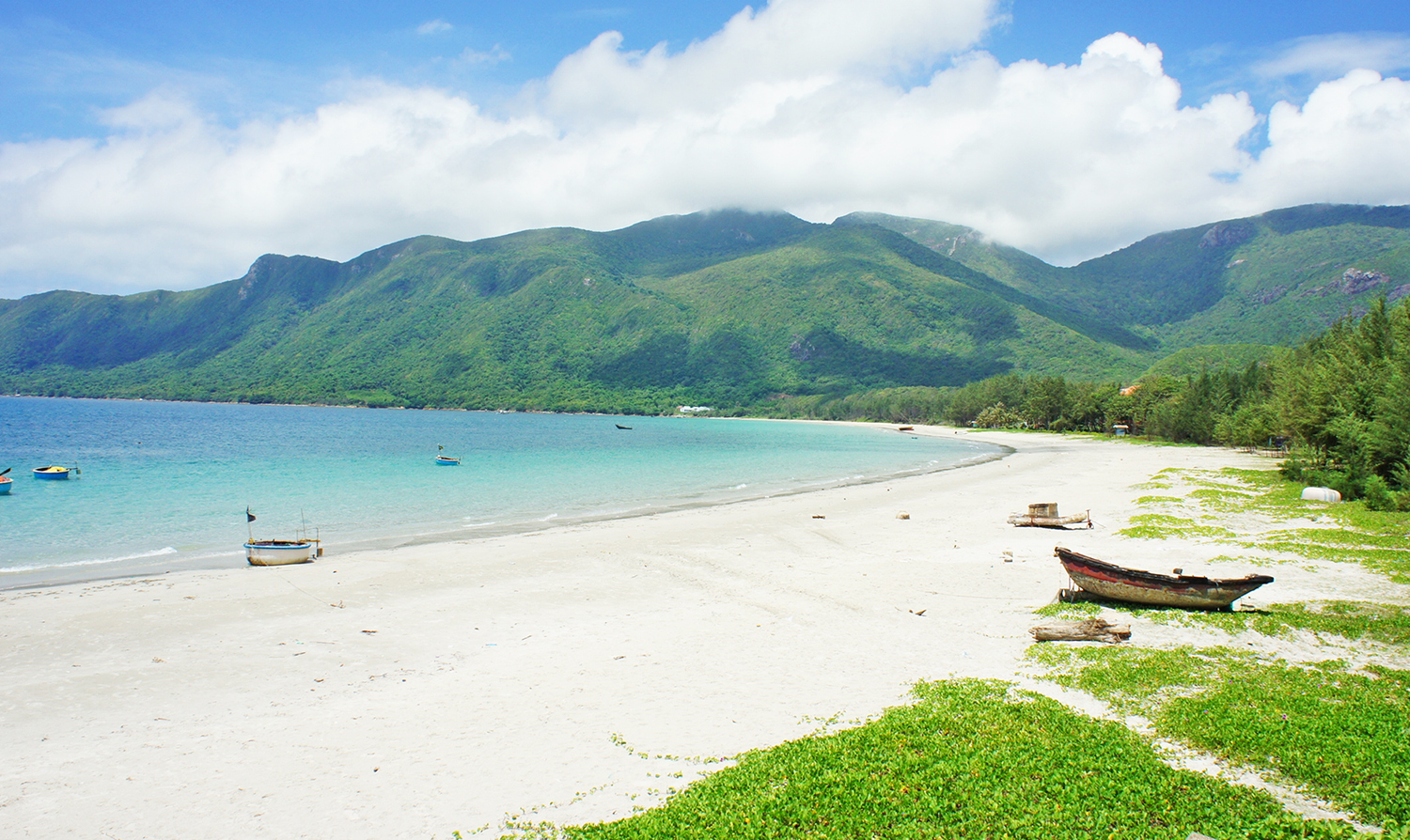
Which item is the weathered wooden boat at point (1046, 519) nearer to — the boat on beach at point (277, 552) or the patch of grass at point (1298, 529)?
the patch of grass at point (1298, 529)

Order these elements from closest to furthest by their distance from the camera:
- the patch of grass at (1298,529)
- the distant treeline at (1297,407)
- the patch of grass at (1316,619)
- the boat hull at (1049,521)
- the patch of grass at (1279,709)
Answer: the patch of grass at (1279,709) → the patch of grass at (1316,619) → the patch of grass at (1298,529) → the boat hull at (1049,521) → the distant treeline at (1297,407)

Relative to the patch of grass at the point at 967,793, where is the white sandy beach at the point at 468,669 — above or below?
below

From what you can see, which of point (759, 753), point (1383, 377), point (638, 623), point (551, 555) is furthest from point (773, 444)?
point (759, 753)

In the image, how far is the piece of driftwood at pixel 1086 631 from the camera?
39.7 feet

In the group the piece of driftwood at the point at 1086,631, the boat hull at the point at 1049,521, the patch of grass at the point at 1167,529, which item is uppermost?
the piece of driftwood at the point at 1086,631

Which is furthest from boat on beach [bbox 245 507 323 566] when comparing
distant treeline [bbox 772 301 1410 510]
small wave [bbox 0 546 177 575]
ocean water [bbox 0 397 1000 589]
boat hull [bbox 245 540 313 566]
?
distant treeline [bbox 772 301 1410 510]

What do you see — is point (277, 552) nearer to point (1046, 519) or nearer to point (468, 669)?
point (468, 669)

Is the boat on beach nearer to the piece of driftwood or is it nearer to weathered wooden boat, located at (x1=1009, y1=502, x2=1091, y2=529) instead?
the piece of driftwood

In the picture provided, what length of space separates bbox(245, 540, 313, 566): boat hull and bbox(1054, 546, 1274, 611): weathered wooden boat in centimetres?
2089

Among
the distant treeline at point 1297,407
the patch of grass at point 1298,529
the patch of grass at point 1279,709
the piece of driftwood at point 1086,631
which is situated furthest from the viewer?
the distant treeline at point 1297,407

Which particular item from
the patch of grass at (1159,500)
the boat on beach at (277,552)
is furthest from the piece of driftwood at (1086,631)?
the patch of grass at (1159,500)

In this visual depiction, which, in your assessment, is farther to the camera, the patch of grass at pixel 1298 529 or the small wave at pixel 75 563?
the small wave at pixel 75 563

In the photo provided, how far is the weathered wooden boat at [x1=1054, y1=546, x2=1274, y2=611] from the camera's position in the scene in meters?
13.3

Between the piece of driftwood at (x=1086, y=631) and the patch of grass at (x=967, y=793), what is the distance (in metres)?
4.19
